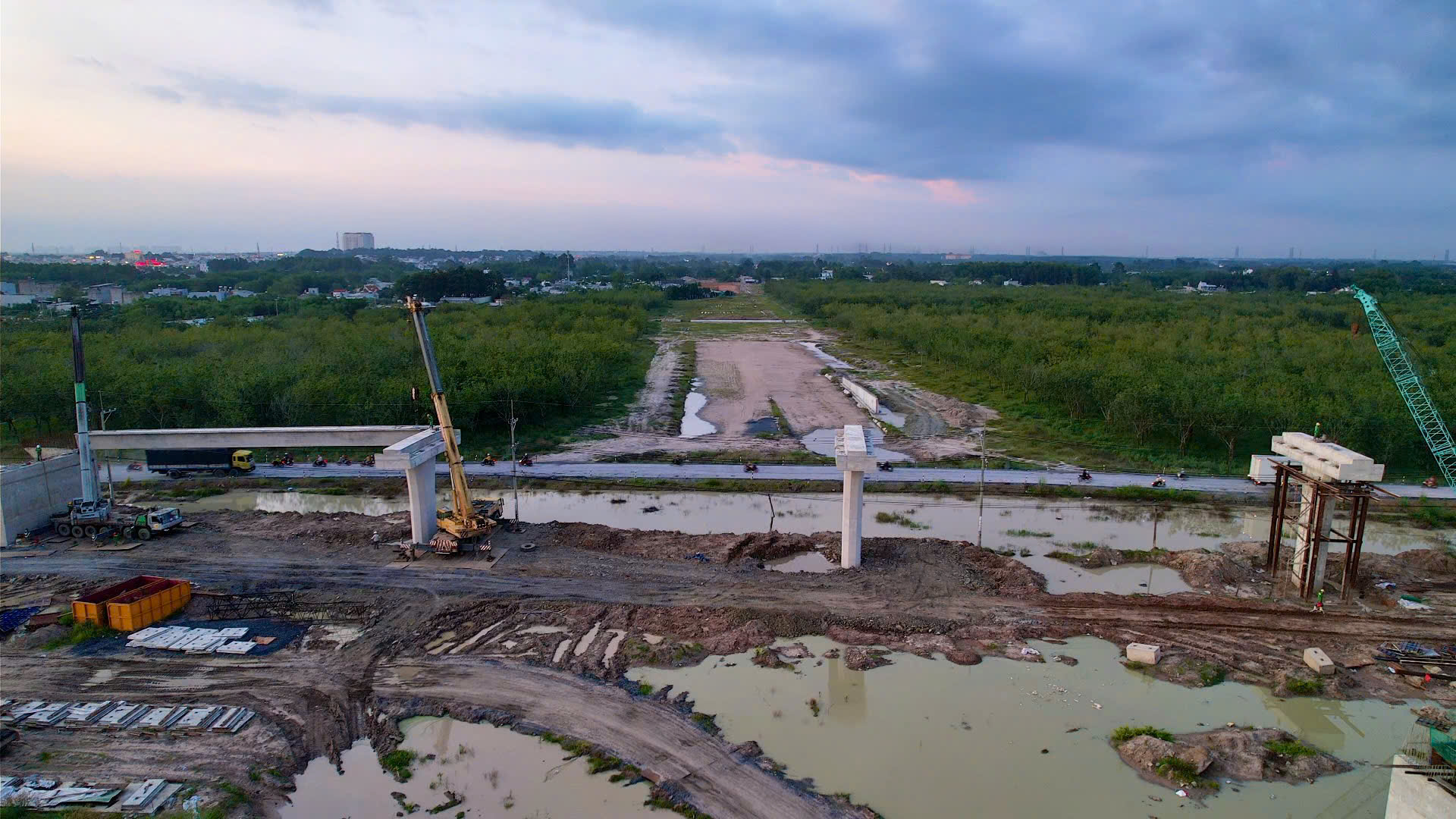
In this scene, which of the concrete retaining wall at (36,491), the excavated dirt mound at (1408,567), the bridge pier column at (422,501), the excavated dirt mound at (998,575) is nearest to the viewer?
the excavated dirt mound at (998,575)

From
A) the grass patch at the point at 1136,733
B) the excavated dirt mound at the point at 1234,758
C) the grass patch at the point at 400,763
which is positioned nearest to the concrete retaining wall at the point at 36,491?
the grass patch at the point at 400,763

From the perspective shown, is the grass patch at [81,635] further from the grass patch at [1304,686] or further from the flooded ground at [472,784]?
the grass patch at [1304,686]

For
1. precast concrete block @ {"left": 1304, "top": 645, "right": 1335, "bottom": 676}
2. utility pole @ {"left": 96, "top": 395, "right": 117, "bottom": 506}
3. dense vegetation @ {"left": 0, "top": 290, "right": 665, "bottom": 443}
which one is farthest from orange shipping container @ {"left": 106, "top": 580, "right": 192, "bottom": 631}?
precast concrete block @ {"left": 1304, "top": 645, "right": 1335, "bottom": 676}

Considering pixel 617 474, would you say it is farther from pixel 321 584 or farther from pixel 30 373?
pixel 30 373

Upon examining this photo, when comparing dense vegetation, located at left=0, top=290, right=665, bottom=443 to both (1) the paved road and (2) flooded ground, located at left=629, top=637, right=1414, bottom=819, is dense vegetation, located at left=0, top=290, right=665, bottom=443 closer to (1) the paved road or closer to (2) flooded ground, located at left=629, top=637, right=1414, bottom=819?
(1) the paved road

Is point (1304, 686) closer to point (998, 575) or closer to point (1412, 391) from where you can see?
point (998, 575)
